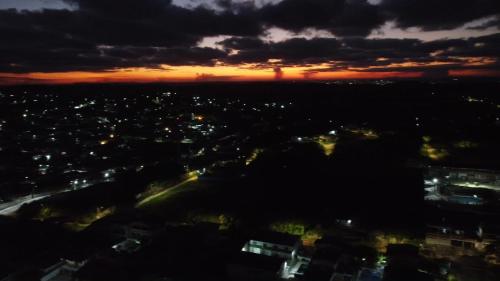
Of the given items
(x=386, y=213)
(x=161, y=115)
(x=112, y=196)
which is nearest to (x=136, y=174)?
(x=112, y=196)

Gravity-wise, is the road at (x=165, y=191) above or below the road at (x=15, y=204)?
above

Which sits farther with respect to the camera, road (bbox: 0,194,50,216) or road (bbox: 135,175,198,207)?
road (bbox: 135,175,198,207)

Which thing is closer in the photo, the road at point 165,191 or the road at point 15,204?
the road at point 15,204

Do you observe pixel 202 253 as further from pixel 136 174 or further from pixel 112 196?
pixel 136 174

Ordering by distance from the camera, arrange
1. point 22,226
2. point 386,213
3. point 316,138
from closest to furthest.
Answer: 1. point 22,226
2. point 386,213
3. point 316,138

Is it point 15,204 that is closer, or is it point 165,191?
point 15,204

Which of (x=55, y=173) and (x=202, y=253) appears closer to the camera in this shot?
(x=202, y=253)

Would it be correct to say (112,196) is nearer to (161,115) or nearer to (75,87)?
(161,115)

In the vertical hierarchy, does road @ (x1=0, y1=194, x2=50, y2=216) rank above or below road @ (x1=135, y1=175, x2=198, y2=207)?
below

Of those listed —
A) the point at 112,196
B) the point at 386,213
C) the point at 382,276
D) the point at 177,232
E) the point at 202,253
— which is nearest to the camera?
the point at 382,276

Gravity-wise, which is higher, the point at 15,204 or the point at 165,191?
the point at 165,191
